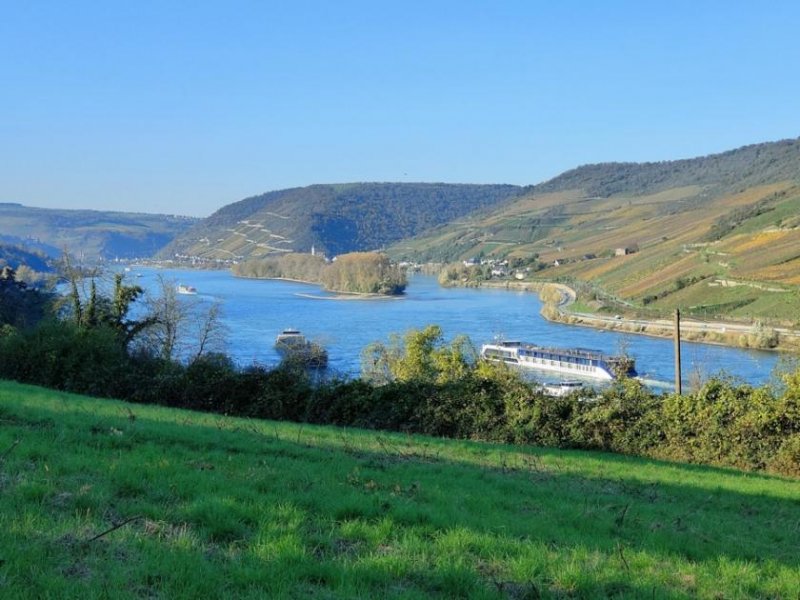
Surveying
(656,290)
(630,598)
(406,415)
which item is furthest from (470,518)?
(656,290)

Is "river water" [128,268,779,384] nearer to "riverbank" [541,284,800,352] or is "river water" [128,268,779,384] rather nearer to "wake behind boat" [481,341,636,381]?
"riverbank" [541,284,800,352]

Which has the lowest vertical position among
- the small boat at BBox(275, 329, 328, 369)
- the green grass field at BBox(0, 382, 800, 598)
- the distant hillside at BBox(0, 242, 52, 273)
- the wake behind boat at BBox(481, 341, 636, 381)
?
the wake behind boat at BBox(481, 341, 636, 381)

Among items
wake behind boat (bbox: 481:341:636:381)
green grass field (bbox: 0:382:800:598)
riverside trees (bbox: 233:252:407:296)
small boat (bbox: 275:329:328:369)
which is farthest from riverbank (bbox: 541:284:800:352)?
green grass field (bbox: 0:382:800:598)

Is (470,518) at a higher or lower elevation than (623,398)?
higher

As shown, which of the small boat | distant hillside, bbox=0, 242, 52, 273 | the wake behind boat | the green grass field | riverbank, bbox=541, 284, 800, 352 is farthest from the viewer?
distant hillside, bbox=0, 242, 52, 273

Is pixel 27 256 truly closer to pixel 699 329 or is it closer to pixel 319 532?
pixel 699 329

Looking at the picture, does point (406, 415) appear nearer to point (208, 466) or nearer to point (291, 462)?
point (291, 462)
